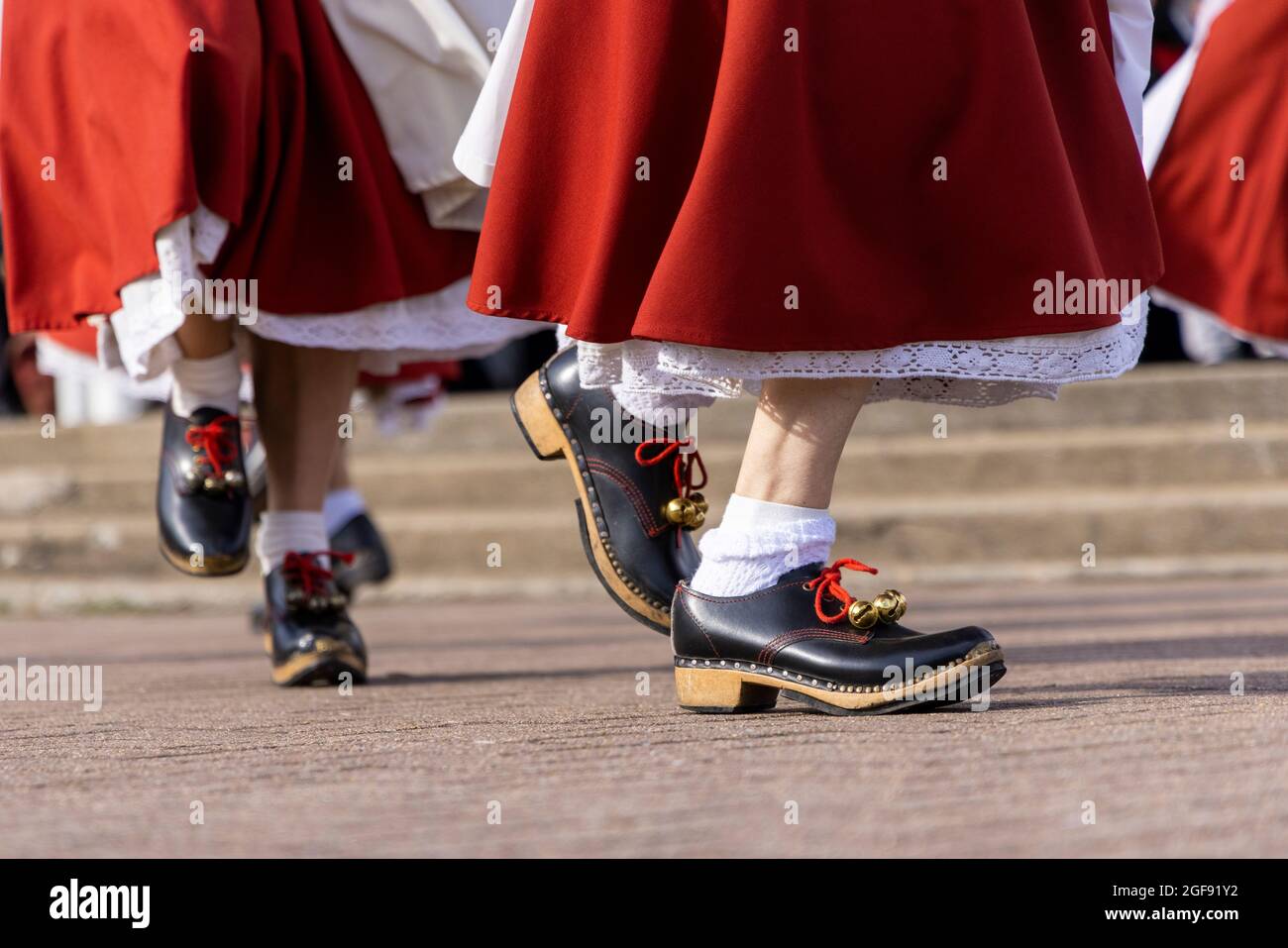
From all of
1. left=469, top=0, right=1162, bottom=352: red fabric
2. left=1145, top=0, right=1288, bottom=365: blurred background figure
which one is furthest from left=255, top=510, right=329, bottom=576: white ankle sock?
left=1145, top=0, right=1288, bottom=365: blurred background figure

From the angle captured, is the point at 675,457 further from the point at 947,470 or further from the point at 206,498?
the point at 947,470

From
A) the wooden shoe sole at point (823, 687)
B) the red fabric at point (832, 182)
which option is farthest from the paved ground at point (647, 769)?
the red fabric at point (832, 182)

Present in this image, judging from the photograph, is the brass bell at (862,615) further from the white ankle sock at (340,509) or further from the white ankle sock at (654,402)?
the white ankle sock at (340,509)

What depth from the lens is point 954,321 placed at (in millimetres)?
1727

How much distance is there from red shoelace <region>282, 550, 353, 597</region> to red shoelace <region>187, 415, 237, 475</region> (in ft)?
0.63

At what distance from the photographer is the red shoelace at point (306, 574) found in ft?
8.33

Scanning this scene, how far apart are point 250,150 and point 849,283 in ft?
3.96

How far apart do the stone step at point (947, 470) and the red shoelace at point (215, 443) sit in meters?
2.67

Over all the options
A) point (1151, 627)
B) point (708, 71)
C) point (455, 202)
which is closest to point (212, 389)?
point (455, 202)

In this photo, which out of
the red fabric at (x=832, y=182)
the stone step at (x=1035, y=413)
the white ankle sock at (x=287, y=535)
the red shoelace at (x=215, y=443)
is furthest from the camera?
the stone step at (x=1035, y=413)

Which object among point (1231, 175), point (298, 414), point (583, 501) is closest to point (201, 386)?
point (298, 414)

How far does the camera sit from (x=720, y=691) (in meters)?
1.86

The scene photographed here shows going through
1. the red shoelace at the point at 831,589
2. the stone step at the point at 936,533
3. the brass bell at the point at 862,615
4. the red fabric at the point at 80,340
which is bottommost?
the stone step at the point at 936,533

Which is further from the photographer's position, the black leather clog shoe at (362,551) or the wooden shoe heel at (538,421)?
the black leather clog shoe at (362,551)
